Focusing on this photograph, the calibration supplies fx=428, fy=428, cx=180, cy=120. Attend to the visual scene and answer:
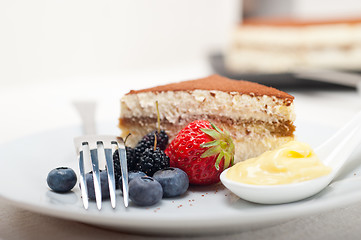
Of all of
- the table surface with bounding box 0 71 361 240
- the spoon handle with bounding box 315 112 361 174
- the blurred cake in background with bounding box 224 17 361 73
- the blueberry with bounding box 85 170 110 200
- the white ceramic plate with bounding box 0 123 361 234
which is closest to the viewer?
the white ceramic plate with bounding box 0 123 361 234

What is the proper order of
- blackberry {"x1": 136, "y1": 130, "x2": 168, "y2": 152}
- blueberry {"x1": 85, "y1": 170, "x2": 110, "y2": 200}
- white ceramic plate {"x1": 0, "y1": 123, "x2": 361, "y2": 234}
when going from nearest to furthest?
white ceramic plate {"x1": 0, "y1": 123, "x2": 361, "y2": 234} < blueberry {"x1": 85, "y1": 170, "x2": 110, "y2": 200} < blackberry {"x1": 136, "y1": 130, "x2": 168, "y2": 152}

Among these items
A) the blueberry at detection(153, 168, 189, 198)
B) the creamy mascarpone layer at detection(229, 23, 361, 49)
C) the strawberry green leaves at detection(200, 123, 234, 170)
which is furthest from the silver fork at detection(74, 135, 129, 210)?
the creamy mascarpone layer at detection(229, 23, 361, 49)

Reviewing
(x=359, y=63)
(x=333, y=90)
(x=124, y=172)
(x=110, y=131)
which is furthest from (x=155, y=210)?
(x=359, y=63)

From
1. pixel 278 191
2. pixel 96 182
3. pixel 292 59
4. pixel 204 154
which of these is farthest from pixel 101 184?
pixel 292 59

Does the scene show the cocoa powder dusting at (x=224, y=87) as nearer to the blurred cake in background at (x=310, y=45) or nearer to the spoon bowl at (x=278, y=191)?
the spoon bowl at (x=278, y=191)

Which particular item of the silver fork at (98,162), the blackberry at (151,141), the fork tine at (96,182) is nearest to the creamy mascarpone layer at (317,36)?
the blackberry at (151,141)

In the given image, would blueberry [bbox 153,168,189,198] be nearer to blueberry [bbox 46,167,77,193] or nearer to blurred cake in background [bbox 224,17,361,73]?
blueberry [bbox 46,167,77,193]
